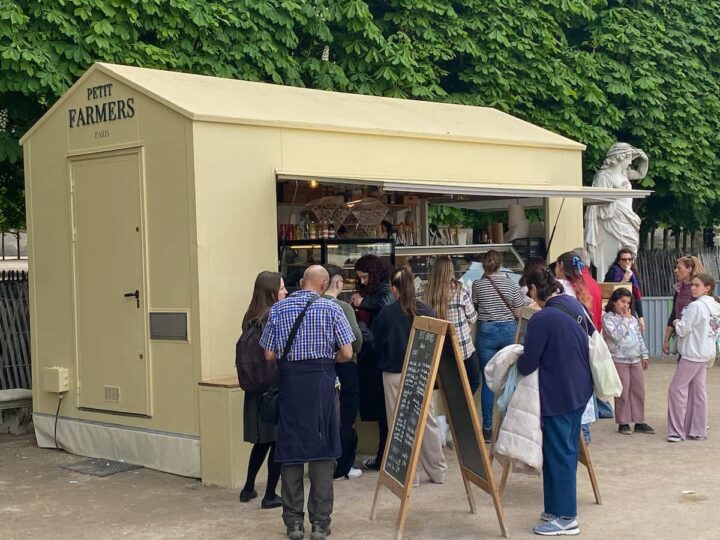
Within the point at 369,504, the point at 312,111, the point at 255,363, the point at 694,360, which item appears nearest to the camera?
the point at 255,363

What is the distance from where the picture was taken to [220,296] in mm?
8406

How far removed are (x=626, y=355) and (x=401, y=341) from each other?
296cm

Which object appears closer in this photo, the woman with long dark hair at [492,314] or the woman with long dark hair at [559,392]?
the woman with long dark hair at [559,392]

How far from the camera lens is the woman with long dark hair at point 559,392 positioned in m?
6.49

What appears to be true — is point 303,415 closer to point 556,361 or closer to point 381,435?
point 556,361

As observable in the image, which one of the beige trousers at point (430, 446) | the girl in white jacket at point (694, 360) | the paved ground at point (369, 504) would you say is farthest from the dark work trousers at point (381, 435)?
the girl in white jacket at point (694, 360)

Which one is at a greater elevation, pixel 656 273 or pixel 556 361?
pixel 656 273

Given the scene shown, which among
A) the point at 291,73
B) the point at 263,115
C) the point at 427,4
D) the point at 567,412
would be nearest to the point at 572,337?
the point at 567,412

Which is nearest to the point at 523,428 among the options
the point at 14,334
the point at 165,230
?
the point at 165,230

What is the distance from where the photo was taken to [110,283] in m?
9.02

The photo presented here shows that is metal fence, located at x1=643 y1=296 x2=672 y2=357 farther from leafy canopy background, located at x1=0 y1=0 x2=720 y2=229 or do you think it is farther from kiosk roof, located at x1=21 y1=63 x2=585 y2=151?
kiosk roof, located at x1=21 y1=63 x2=585 y2=151

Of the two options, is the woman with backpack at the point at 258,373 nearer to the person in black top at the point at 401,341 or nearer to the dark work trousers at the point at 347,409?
the dark work trousers at the point at 347,409

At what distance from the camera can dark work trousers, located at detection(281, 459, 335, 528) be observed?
653 centimetres

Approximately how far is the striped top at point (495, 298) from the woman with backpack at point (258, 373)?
2.86 m
